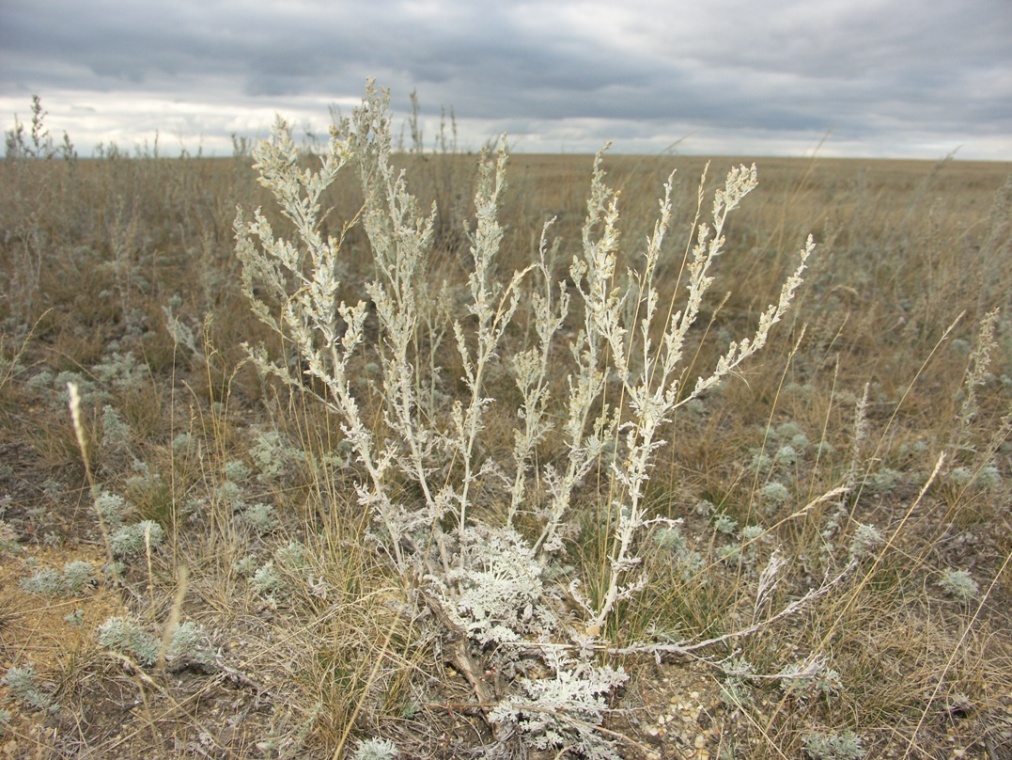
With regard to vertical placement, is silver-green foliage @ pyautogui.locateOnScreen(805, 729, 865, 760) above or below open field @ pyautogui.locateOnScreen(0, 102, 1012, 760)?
below

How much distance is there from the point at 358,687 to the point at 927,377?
161 inches

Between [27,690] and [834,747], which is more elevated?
[27,690]

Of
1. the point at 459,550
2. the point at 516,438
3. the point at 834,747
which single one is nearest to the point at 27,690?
the point at 459,550

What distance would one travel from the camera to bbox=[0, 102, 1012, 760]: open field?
1.91 metres

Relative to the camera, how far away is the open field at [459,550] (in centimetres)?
191

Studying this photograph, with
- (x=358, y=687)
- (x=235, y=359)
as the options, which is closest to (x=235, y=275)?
(x=235, y=359)

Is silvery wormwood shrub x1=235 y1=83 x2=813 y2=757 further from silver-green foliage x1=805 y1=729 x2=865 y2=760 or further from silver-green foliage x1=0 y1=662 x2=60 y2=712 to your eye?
silver-green foliage x1=0 y1=662 x2=60 y2=712

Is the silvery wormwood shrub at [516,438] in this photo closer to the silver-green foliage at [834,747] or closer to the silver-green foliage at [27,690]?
the silver-green foliage at [834,747]

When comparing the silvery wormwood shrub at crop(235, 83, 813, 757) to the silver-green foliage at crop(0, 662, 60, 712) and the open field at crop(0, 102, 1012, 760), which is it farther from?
the silver-green foliage at crop(0, 662, 60, 712)

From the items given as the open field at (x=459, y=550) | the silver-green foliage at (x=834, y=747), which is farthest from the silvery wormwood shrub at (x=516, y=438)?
the silver-green foliage at (x=834, y=747)

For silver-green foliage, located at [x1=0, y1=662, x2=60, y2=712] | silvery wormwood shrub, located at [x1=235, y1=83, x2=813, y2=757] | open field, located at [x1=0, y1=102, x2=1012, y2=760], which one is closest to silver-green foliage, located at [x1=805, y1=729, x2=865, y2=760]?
open field, located at [x1=0, y1=102, x2=1012, y2=760]

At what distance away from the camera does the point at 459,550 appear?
2510 mm

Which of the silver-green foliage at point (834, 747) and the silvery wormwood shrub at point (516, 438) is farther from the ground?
the silvery wormwood shrub at point (516, 438)

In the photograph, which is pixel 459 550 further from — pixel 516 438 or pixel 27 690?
pixel 27 690
